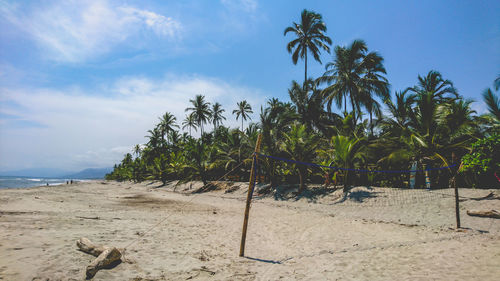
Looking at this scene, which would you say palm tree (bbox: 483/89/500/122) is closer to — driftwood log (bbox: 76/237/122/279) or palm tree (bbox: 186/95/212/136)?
driftwood log (bbox: 76/237/122/279)

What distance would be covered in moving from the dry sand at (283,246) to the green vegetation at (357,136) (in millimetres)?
2122

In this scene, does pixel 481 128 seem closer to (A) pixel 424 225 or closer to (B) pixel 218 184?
(A) pixel 424 225

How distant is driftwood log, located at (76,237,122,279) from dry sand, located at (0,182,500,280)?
10 centimetres

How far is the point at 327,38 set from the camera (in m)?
24.1

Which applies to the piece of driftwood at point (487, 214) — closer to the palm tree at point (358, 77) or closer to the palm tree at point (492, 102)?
the palm tree at point (492, 102)

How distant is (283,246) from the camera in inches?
243

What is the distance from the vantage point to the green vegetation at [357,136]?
10.5 m

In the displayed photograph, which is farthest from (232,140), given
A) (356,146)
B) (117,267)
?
(117,267)

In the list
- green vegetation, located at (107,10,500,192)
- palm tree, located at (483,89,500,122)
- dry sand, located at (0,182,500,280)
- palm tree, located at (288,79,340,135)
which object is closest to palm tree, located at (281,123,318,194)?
green vegetation, located at (107,10,500,192)

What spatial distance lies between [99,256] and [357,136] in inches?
537

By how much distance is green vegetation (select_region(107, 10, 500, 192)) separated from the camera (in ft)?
34.5

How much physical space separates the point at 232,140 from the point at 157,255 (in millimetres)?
16293

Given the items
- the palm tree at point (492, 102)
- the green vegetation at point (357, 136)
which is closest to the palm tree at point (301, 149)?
the green vegetation at point (357, 136)

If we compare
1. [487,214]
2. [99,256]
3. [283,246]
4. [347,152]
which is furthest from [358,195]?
[99,256]
